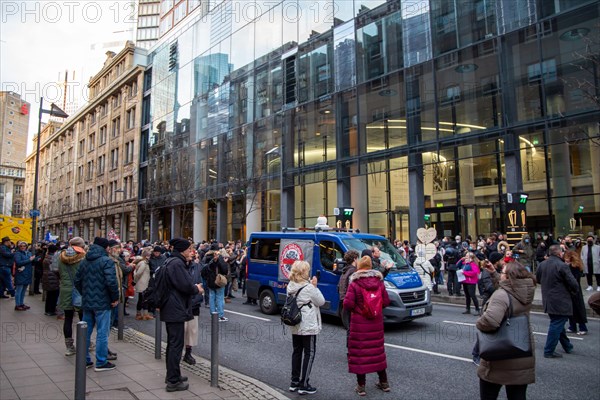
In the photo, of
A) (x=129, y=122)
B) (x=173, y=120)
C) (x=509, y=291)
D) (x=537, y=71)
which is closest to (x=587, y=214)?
(x=537, y=71)

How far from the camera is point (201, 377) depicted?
592 centimetres

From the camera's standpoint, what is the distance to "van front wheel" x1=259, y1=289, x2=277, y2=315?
11.7m

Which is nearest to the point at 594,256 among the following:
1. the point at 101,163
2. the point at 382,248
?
the point at 382,248

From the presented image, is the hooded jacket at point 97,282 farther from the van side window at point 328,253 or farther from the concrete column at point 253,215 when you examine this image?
the concrete column at point 253,215

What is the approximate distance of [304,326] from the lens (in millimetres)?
5477

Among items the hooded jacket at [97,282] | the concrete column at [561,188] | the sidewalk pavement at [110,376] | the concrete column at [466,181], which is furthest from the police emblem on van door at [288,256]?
the concrete column at [466,181]

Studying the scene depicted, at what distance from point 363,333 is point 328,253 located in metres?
4.82

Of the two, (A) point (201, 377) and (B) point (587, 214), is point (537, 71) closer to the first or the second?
(B) point (587, 214)

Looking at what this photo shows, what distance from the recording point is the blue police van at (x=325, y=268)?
924cm

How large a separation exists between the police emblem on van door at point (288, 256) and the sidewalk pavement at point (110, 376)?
3.98 m

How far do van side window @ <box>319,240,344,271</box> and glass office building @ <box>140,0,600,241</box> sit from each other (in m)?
9.98

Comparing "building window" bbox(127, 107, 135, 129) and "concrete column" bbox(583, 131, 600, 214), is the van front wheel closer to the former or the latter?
"concrete column" bbox(583, 131, 600, 214)

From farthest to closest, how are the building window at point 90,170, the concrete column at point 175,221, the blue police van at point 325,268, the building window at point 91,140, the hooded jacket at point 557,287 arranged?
the building window at point 91,140, the building window at point 90,170, the concrete column at point 175,221, the blue police van at point 325,268, the hooded jacket at point 557,287

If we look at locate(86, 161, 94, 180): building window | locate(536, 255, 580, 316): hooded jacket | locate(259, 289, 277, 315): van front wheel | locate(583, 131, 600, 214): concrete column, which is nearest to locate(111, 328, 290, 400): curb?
locate(259, 289, 277, 315): van front wheel
